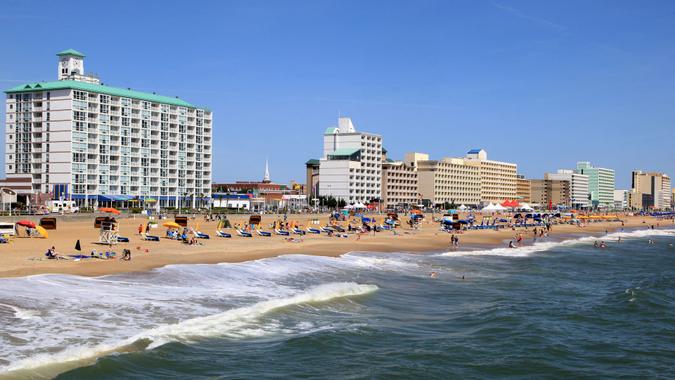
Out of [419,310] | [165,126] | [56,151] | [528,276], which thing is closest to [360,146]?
[165,126]

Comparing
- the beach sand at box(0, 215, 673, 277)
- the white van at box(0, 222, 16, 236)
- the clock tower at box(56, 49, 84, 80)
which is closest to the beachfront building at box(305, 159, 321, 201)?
the clock tower at box(56, 49, 84, 80)

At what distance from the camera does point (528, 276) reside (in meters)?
37.4

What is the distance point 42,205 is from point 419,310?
79263mm

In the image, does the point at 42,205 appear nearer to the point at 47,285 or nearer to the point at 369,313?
the point at 47,285

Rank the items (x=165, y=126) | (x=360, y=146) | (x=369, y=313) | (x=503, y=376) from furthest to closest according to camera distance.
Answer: (x=360, y=146) < (x=165, y=126) < (x=369, y=313) < (x=503, y=376)

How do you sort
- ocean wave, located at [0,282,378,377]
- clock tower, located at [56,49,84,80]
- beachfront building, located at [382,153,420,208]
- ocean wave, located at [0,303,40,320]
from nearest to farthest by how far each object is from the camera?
ocean wave, located at [0,282,378,377] → ocean wave, located at [0,303,40,320] → clock tower, located at [56,49,84,80] → beachfront building, located at [382,153,420,208]

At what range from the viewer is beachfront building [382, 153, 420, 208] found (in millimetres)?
155875

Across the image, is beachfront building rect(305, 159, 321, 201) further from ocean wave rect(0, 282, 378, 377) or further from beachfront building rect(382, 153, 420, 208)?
ocean wave rect(0, 282, 378, 377)

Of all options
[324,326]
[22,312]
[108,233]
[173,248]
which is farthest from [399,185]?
[22,312]

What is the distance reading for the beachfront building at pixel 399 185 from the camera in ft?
511

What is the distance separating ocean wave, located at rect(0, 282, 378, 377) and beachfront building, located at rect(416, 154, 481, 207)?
147981mm

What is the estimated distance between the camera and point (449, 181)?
182000 mm

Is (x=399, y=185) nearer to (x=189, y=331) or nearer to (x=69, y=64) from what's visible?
(x=69, y=64)

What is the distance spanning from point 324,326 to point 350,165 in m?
122
